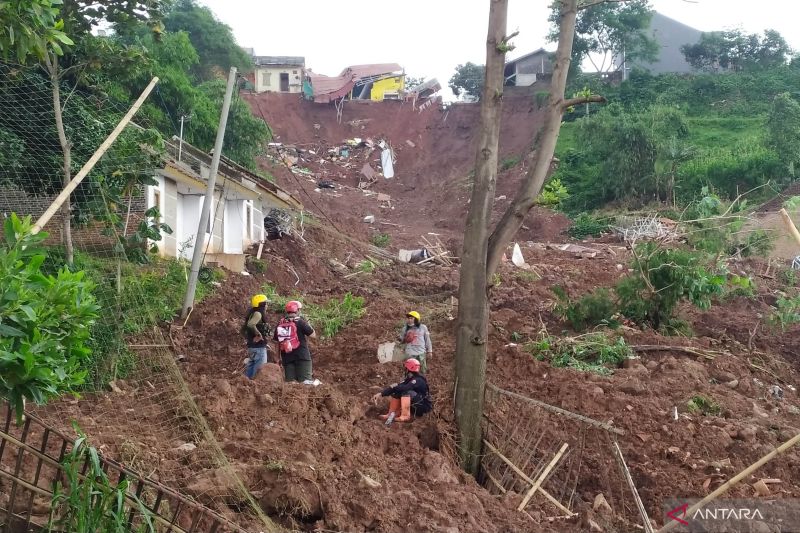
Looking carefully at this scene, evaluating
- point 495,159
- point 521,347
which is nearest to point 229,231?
point 521,347

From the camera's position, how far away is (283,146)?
44750 millimetres

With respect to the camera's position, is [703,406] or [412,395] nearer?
[412,395]

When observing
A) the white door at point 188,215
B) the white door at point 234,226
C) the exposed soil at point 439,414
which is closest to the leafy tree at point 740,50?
the exposed soil at point 439,414

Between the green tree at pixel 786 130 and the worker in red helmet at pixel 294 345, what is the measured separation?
26.8 meters

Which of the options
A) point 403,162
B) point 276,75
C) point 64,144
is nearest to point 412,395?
point 64,144

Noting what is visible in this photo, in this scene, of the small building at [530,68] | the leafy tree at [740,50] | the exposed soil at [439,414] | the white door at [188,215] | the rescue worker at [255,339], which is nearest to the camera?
the exposed soil at [439,414]

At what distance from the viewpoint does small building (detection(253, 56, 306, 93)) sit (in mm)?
53000

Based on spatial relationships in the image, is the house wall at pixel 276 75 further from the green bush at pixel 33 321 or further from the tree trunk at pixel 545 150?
the green bush at pixel 33 321

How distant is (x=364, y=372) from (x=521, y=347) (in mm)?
2340

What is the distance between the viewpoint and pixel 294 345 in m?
8.95

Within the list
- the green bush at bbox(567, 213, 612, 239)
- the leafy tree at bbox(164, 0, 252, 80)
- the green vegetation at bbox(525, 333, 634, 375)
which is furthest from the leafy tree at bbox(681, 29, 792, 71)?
the green vegetation at bbox(525, 333, 634, 375)

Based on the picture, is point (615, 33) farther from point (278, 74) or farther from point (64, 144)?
point (64, 144)

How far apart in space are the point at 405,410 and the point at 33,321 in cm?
445

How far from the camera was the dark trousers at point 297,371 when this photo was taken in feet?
29.7
